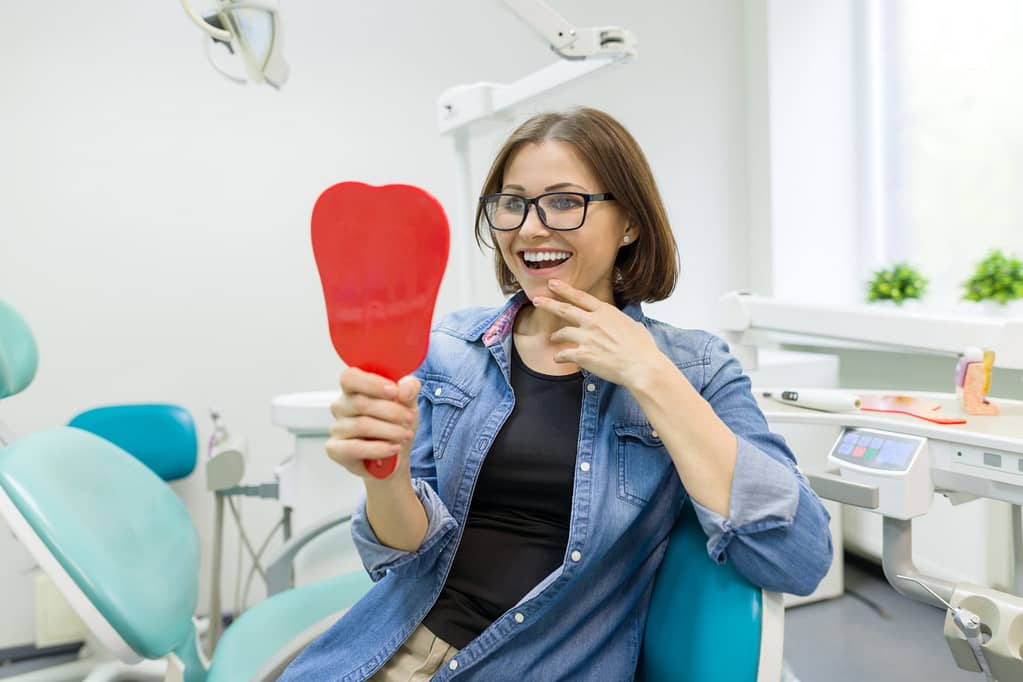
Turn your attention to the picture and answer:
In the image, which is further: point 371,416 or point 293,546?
point 293,546

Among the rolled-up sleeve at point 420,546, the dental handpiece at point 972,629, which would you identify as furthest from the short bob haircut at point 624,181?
the dental handpiece at point 972,629

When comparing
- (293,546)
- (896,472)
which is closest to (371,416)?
(293,546)

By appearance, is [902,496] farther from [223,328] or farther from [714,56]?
[714,56]

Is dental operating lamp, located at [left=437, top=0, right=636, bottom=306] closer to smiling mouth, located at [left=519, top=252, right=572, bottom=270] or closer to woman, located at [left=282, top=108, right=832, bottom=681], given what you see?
woman, located at [left=282, top=108, right=832, bottom=681]

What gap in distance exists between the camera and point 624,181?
1.03 meters

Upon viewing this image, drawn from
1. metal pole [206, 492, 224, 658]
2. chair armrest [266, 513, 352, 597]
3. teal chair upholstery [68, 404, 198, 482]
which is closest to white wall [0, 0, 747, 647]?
teal chair upholstery [68, 404, 198, 482]

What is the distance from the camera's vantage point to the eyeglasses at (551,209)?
0.99 metres

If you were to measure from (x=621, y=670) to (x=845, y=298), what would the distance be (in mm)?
2571

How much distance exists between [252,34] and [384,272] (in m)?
0.71

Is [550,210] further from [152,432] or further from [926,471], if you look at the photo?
[152,432]

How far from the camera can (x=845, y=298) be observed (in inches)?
122

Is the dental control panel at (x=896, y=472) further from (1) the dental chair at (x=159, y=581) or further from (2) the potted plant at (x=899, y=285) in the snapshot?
(2) the potted plant at (x=899, y=285)

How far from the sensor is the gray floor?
2100mm

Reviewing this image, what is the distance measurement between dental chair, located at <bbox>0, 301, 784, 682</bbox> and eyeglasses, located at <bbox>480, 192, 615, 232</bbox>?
0.42 m
